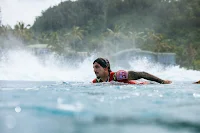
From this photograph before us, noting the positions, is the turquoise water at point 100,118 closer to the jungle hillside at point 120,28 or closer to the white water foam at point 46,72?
the white water foam at point 46,72

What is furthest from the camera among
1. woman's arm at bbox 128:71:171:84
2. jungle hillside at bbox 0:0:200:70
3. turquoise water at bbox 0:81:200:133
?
jungle hillside at bbox 0:0:200:70

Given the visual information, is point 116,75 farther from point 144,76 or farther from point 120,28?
point 120,28

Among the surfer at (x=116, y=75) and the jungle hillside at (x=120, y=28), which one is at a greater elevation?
the jungle hillside at (x=120, y=28)

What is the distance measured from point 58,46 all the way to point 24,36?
982 cm

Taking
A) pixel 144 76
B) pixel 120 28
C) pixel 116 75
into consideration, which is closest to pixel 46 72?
pixel 116 75

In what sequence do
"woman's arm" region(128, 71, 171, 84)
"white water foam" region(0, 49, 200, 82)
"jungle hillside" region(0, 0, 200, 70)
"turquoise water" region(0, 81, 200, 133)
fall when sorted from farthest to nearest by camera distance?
"jungle hillside" region(0, 0, 200, 70) < "white water foam" region(0, 49, 200, 82) < "woman's arm" region(128, 71, 171, 84) < "turquoise water" region(0, 81, 200, 133)

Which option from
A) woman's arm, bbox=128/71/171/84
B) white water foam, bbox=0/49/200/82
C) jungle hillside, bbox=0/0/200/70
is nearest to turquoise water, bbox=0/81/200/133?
woman's arm, bbox=128/71/171/84

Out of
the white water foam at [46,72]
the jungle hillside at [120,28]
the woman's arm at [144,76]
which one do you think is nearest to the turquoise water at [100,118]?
the woman's arm at [144,76]

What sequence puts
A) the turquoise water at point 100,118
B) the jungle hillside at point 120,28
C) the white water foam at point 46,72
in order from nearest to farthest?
1. the turquoise water at point 100,118
2. the white water foam at point 46,72
3. the jungle hillside at point 120,28

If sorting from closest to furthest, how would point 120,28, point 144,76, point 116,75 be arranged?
point 144,76 → point 116,75 → point 120,28

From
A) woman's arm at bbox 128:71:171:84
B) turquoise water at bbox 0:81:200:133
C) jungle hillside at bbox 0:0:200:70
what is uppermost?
jungle hillside at bbox 0:0:200:70

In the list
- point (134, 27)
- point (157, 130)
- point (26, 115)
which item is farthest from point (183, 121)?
point (134, 27)

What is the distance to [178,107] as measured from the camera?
2.83 metres

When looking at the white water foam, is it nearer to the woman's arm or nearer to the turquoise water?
the woman's arm
